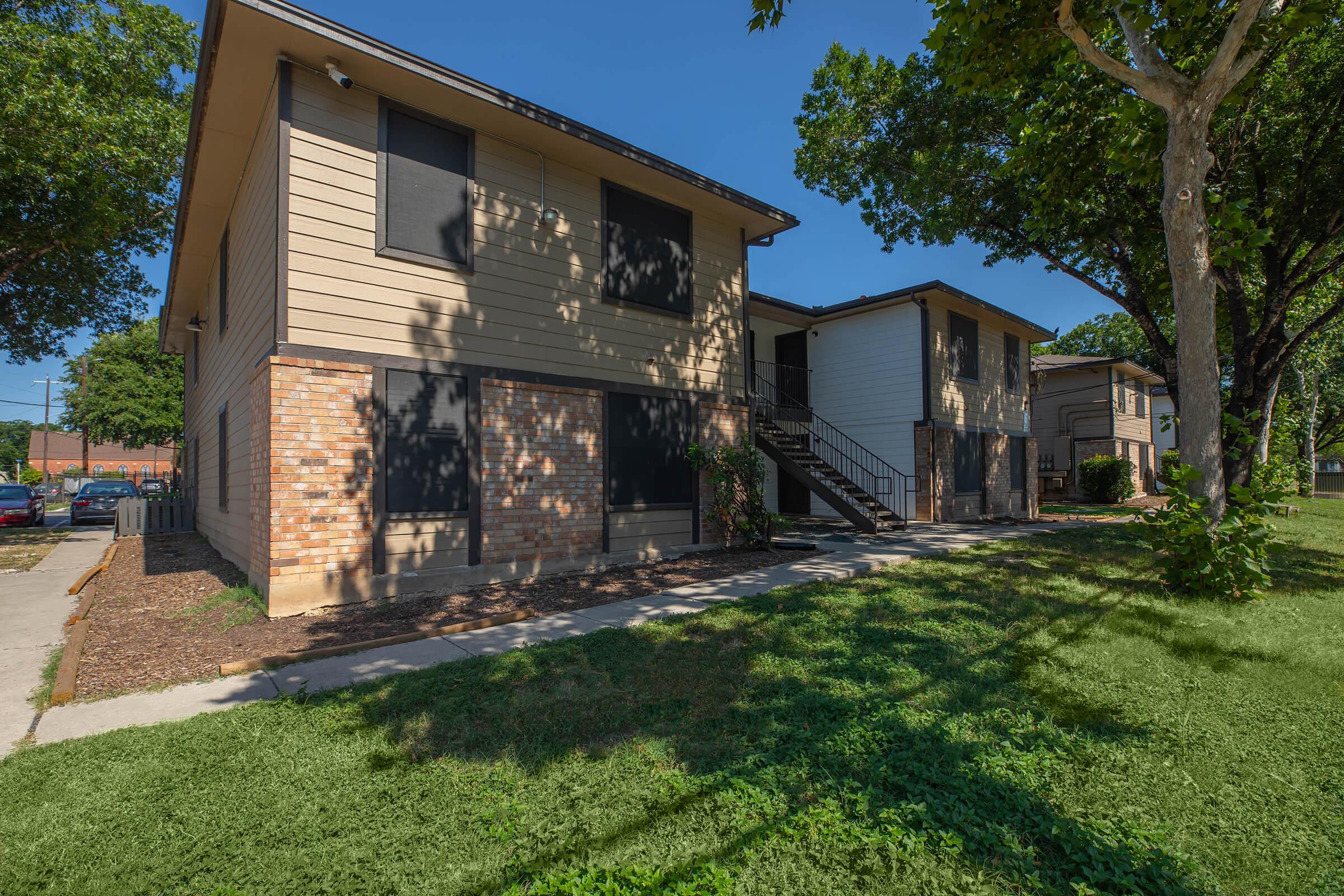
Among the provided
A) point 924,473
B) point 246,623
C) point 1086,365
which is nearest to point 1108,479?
point 1086,365

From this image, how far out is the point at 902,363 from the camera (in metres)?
15.4

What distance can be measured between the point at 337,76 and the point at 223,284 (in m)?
5.72

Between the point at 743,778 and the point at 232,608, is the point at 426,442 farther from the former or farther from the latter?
the point at 743,778

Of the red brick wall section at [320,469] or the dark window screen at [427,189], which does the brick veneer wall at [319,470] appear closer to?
the red brick wall section at [320,469]

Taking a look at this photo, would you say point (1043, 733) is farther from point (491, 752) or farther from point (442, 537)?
point (442, 537)

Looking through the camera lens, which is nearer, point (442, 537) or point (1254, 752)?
point (1254, 752)

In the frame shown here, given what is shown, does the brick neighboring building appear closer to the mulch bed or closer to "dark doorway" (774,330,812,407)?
the mulch bed

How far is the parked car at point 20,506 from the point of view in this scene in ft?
63.0

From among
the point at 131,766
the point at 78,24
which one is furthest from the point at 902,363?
the point at 78,24

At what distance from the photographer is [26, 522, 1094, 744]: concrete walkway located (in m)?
3.97

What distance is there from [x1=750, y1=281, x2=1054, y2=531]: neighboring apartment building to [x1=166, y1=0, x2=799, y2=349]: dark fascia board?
5653 mm

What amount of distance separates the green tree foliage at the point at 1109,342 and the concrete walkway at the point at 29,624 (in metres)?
38.3

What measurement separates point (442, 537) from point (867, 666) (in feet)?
16.6

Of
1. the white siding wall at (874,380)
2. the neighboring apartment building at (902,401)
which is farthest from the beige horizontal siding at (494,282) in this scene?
the white siding wall at (874,380)
